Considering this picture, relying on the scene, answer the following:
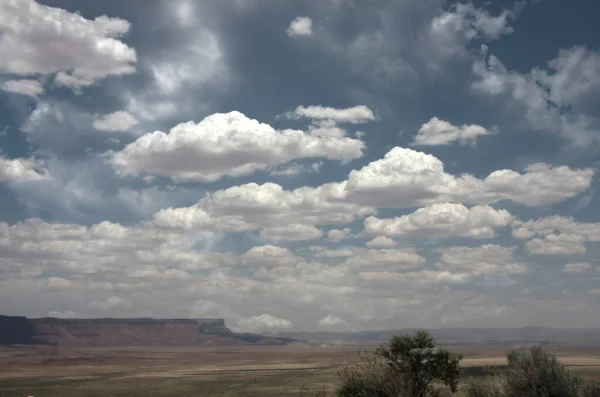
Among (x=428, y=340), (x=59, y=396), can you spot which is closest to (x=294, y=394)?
(x=59, y=396)

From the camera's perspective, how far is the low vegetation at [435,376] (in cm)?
3534

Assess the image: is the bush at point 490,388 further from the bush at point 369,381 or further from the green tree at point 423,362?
the bush at point 369,381

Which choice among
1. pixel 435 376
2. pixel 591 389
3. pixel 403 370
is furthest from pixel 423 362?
pixel 591 389

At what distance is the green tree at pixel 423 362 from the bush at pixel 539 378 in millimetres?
8585

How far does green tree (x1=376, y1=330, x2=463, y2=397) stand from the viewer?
45.8 meters

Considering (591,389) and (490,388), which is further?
(490,388)

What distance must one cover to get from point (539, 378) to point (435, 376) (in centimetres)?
1166

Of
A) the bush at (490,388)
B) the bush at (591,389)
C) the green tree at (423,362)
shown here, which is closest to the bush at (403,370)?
the green tree at (423,362)

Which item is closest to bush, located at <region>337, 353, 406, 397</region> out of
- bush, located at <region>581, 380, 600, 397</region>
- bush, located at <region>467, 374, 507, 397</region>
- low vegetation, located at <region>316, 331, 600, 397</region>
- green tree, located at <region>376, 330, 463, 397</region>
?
low vegetation, located at <region>316, 331, 600, 397</region>

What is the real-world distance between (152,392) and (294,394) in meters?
31.8

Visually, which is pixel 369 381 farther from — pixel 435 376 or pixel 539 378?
pixel 539 378

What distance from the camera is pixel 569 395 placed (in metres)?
34.0

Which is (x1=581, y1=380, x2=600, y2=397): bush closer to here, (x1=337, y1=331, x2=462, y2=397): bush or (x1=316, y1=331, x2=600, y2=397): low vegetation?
(x1=316, y1=331, x2=600, y2=397): low vegetation

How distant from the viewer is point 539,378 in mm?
35750
